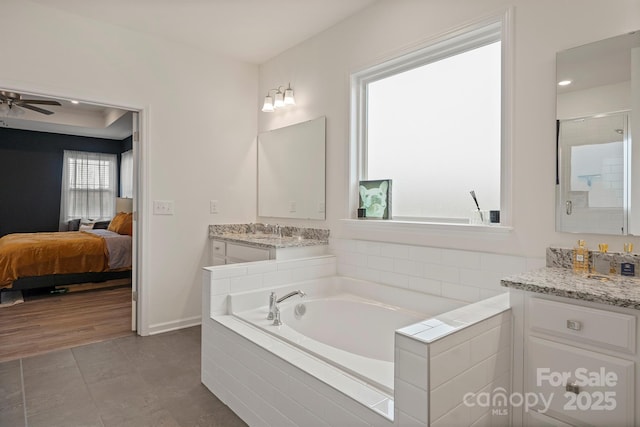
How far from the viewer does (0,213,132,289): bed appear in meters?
4.43

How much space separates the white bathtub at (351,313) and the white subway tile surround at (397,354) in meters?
0.07

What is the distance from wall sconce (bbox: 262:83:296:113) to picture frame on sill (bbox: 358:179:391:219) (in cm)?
113

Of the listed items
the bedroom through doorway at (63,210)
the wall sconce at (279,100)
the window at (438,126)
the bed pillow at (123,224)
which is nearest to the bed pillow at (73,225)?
the bedroom through doorway at (63,210)

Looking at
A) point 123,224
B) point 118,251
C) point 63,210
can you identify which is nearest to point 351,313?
point 118,251

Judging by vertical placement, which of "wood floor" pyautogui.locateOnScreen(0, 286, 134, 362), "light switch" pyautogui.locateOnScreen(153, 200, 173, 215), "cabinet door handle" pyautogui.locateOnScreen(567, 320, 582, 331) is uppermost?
"light switch" pyautogui.locateOnScreen(153, 200, 173, 215)

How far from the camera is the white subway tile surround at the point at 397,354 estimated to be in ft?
4.00

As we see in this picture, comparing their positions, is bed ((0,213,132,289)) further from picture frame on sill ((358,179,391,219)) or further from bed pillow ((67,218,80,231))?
picture frame on sill ((358,179,391,219))

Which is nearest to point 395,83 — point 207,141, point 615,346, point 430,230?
point 430,230

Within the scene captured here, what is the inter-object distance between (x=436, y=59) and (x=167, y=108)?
2.37 meters

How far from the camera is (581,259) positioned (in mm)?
1716

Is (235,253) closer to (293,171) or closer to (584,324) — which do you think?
(293,171)

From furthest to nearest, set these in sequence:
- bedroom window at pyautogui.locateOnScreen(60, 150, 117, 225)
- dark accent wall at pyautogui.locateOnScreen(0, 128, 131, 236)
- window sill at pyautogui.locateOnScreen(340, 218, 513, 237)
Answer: bedroom window at pyautogui.locateOnScreen(60, 150, 117, 225) < dark accent wall at pyautogui.locateOnScreen(0, 128, 131, 236) < window sill at pyautogui.locateOnScreen(340, 218, 513, 237)

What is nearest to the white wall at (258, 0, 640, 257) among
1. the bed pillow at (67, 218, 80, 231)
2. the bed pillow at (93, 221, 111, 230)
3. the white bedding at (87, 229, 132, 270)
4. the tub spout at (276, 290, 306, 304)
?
the tub spout at (276, 290, 306, 304)

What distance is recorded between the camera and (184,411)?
2.07 metres
